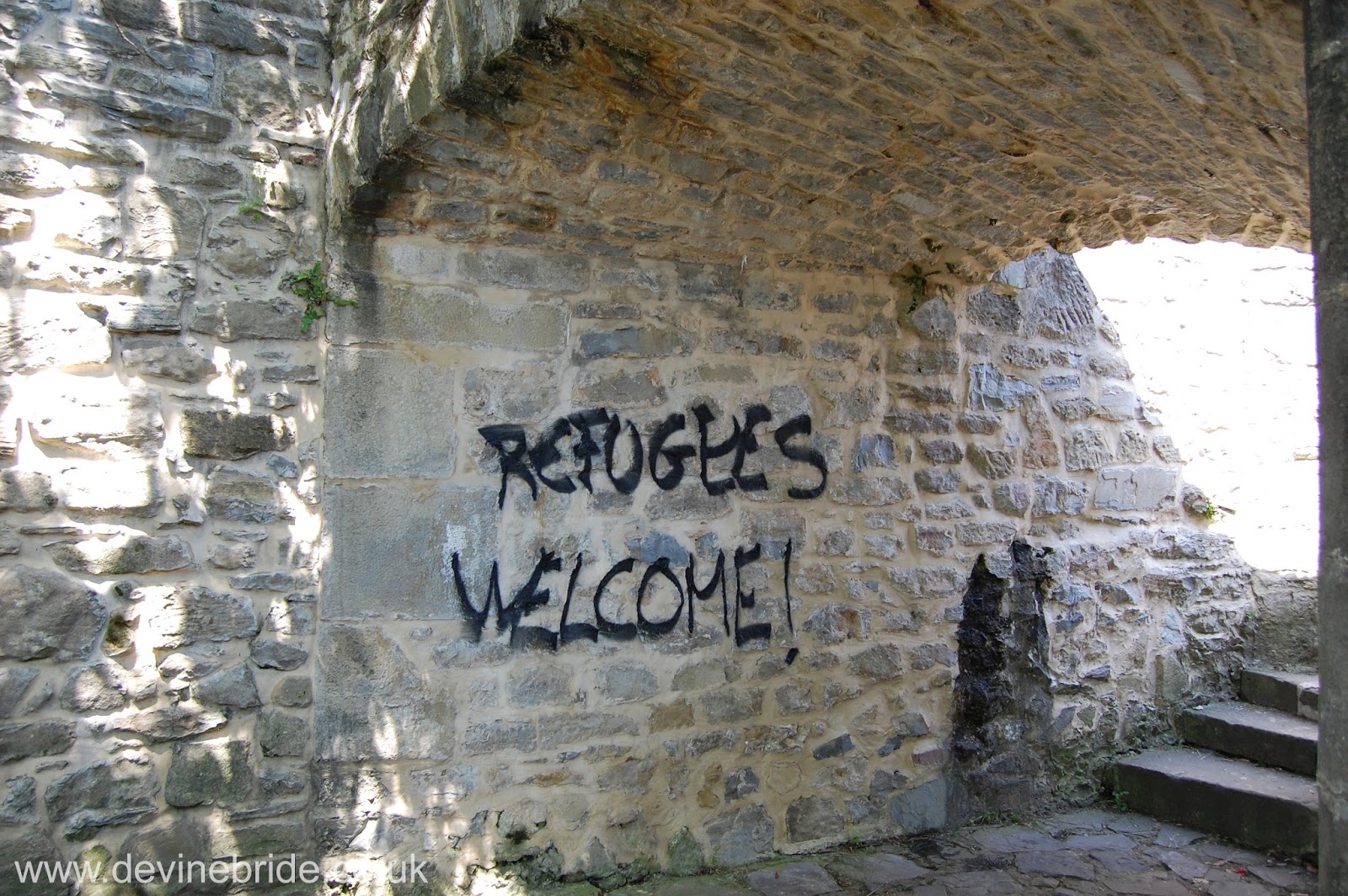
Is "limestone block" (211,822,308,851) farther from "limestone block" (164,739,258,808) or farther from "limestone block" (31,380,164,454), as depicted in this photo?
"limestone block" (31,380,164,454)

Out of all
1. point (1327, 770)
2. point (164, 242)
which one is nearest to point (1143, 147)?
point (1327, 770)

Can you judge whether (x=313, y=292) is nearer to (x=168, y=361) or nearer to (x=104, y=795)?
(x=168, y=361)

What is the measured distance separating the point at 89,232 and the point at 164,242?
0.20m

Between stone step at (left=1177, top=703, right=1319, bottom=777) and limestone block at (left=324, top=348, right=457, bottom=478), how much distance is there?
12.5 feet

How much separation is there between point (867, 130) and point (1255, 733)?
11.1 ft

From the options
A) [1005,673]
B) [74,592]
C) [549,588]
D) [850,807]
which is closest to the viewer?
[74,592]

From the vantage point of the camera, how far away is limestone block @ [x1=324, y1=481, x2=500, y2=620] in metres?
3.08

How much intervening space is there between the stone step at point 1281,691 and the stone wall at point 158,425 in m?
4.41

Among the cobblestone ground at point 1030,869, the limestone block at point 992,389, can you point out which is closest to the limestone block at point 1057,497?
the limestone block at point 992,389

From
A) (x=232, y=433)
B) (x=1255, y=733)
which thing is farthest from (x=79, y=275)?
(x=1255, y=733)

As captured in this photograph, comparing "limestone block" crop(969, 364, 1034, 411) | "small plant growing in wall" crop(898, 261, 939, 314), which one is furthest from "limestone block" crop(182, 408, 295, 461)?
"limestone block" crop(969, 364, 1034, 411)

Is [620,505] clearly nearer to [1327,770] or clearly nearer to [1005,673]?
[1005,673]

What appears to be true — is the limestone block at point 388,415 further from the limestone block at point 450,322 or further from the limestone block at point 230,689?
the limestone block at point 230,689

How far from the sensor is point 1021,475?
4.39 meters
